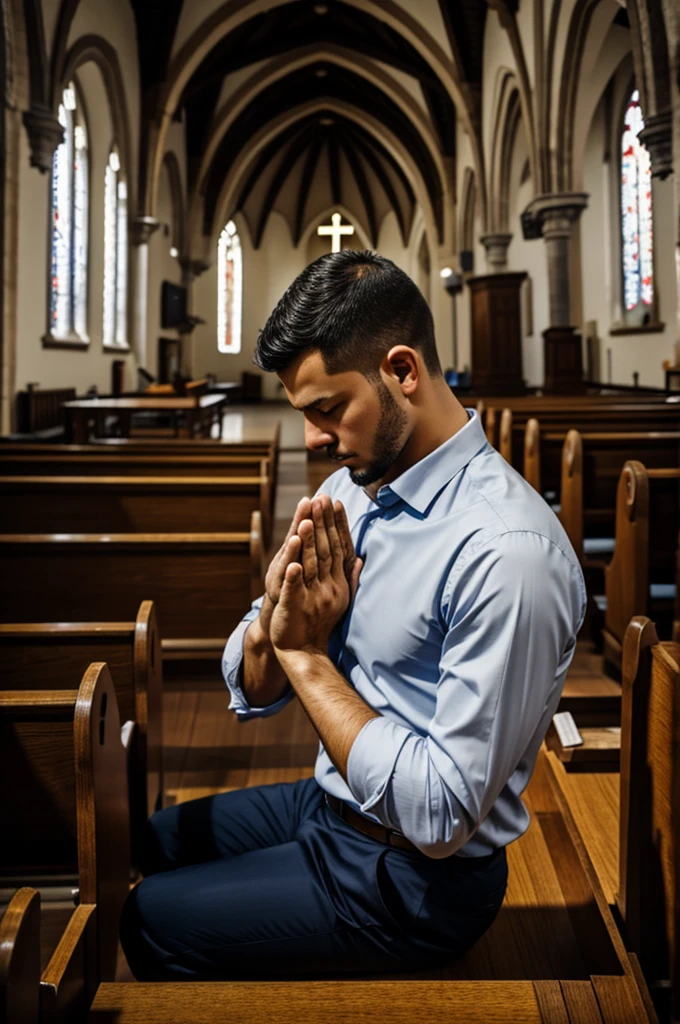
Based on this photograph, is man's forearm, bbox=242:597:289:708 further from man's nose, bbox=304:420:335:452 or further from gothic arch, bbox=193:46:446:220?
gothic arch, bbox=193:46:446:220

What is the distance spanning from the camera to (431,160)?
20297 millimetres

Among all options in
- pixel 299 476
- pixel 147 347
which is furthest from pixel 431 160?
pixel 299 476

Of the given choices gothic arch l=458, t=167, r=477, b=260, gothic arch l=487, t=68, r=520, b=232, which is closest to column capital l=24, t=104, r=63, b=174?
gothic arch l=487, t=68, r=520, b=232

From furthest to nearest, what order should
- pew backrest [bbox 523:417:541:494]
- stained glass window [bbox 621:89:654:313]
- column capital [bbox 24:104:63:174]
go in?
1. stained glass window [bbox 621:89:654:313]
2. column capital [bbox 24:104:63:174]
3. pew backrest [bbox 523:417:541:494]

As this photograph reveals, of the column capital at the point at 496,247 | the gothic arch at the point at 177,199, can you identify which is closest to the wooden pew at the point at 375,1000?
the column capital at the point at 496,247

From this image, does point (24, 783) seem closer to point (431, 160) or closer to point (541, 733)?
point (541, 733)

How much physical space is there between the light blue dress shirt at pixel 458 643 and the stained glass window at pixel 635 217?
11.6 meters

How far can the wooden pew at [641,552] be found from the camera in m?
3.11

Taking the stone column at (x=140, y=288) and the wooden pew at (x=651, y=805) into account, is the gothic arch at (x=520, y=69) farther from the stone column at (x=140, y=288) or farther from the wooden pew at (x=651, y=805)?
the wooden pew at (x=651, y=805)

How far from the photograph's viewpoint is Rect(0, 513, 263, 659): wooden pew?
9.10 ft

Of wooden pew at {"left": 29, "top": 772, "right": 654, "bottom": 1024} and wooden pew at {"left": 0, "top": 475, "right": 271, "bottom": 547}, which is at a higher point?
wooden pew at {"left": 0, "top": 475, "right": 271, "bottom": 547}

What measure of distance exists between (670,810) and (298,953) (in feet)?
1.82

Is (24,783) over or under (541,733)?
under

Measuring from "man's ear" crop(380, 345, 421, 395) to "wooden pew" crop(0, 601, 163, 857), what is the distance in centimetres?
87
